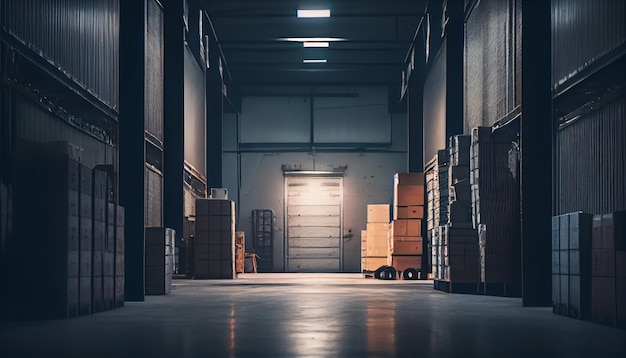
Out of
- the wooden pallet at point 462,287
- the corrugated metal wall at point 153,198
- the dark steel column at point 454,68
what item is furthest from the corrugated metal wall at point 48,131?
the dark steel column at point 454,68

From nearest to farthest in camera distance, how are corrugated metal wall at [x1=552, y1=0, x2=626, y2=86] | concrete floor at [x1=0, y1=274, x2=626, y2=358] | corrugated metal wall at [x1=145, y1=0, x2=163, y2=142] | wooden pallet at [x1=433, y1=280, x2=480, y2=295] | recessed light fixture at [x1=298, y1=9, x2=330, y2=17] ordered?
concrete floor at [x1=0, y1=274, x2=626, y2=358]
corrugated metal wall at [x1=552, y1=0, x2=626, y2=86]
wooden pallet at [x1=433, y1=280, x2=480, y2=295]
corrugated metal wall at [x1=145, y1=0, x2=163, y2=142]
recessed light fixture at [x1=298, y1=9, x2=330, y2=17]

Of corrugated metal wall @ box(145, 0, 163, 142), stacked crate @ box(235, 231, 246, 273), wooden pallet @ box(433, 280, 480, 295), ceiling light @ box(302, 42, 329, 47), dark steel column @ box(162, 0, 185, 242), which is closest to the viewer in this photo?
wooden pallet @ box(433, 280, 480, 295)

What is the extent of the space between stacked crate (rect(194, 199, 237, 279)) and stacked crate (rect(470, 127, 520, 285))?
8597mm

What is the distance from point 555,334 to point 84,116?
8.18 metres

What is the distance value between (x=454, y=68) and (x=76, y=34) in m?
8.53

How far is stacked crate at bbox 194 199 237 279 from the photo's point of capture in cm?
1875

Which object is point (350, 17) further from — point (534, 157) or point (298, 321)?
point (298, 321)

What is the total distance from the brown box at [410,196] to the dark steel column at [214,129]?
26.1ft

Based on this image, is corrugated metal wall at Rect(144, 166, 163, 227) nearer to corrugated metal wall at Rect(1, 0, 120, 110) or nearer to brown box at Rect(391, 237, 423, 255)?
corrugated metal wall at Rect(1, 0, 120, 110)

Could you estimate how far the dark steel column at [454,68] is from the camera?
17.1 metres

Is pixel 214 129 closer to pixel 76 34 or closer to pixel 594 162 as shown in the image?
pixel 76 34

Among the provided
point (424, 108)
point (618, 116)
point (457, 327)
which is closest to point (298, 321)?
point (457, 327)

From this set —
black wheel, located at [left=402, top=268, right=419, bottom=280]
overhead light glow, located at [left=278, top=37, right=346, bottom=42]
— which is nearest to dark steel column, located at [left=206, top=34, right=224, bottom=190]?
overhead light glow, located at [left=278, top=37, right=346, bottom=42]

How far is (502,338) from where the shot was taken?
5957 mm
